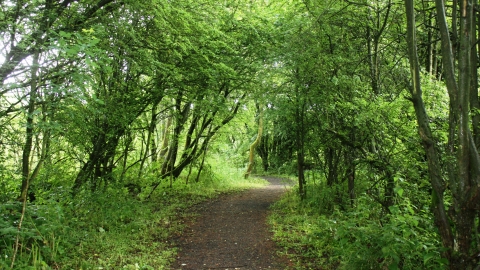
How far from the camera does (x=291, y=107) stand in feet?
28.0

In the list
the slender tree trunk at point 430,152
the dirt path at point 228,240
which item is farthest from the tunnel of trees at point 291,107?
the dirt path at point 228,240

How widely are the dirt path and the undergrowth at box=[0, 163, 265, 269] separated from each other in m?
0.34

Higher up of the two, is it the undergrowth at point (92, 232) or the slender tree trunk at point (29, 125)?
the slender tree trunk at point (29, 125)

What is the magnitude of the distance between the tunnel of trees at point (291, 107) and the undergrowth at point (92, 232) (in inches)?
1.5

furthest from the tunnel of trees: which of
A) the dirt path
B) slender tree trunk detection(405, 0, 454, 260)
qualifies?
the dirt path

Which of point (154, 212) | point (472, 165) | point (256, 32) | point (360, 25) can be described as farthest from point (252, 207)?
point (472, 165)

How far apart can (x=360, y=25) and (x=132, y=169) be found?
6770mm

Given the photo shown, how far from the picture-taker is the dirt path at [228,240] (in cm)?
505

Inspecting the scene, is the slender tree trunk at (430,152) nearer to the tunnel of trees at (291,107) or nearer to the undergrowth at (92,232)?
the tunnel of trees at (291,107)

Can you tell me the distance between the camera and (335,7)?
6.10 m

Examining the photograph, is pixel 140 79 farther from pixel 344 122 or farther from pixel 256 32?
pixel 344 122

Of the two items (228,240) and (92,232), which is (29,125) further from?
(228,240)

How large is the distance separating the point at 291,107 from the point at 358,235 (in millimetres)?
5199

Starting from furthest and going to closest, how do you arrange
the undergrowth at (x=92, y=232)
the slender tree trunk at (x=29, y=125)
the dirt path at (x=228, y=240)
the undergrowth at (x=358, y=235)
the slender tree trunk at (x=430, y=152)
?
1. the dirt path at (x=228, y=240)
2. the undergrowth at (x=92, y=232)
3. the slender tree trunk at (x=29, y=125)
4. the undergrowth at (x=358, y=235)
5. the slender tree trunk at (x=430, y=152)
